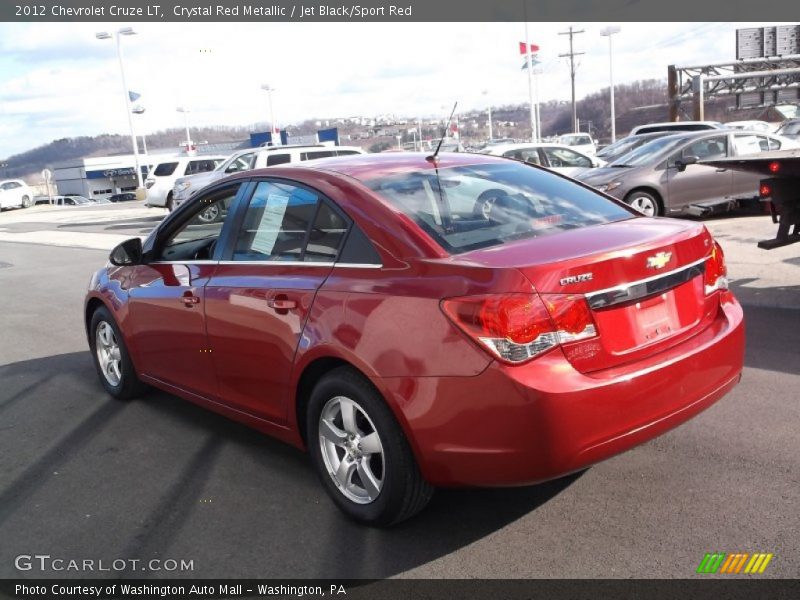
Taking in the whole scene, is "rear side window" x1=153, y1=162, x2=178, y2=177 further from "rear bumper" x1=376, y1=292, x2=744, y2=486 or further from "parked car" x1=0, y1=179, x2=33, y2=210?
"rear bumper" x1=376, y1=292, x2=744, y2=486

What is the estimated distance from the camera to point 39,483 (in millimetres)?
4238

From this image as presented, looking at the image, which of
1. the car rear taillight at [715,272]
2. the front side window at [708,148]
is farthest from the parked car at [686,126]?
the car rear taillight at [715,272]

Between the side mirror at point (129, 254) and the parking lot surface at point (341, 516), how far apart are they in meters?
1.06

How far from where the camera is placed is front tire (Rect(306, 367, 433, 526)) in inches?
126

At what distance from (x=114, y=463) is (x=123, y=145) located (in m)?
132

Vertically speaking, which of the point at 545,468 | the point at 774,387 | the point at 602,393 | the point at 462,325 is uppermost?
the point at 462,325

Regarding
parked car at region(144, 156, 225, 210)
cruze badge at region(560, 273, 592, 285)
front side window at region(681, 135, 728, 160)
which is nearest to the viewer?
cruze badge at region(560, 273, 592, 285)

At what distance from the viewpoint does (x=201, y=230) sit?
16.3ft

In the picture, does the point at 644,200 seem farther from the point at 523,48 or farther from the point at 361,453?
the point at 523,48

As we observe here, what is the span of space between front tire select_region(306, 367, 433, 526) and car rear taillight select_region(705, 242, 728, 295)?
161 cm

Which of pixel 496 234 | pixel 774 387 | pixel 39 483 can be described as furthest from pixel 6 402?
pixel 774 387

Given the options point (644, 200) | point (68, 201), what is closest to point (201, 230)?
point (644, 200)

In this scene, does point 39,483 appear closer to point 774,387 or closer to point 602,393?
point 602,393

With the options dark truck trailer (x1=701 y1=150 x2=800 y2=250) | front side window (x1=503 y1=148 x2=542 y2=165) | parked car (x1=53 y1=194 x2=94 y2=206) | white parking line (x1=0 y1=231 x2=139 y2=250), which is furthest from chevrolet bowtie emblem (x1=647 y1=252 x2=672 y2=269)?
parked car (x1=53 y1=194 x2=94 y2=206)
